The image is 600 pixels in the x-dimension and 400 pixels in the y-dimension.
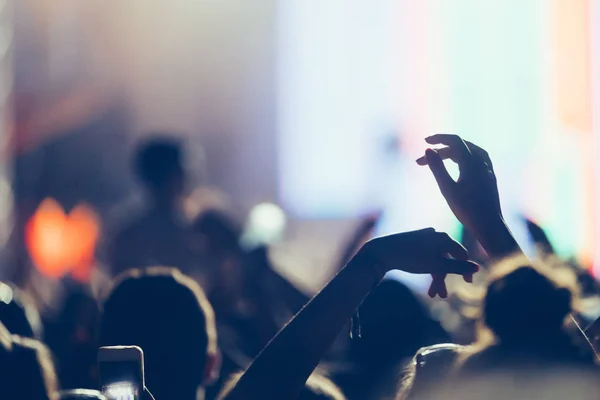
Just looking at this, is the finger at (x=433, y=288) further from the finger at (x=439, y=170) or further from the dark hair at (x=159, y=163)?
the dark hair at (x=159, y=163)

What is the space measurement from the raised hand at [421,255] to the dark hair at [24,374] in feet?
1.71

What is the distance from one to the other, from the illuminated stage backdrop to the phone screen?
447 cm

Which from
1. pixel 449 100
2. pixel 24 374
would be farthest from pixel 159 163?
pixel 449 100

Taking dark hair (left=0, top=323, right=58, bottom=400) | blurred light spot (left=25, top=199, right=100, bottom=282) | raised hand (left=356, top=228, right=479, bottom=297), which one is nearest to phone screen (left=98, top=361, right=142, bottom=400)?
dark hair (left=0, top=323, right=58, bottom=400)

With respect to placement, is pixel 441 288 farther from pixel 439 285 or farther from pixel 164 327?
pixel 164 327

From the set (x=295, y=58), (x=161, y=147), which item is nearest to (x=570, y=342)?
(x=161, y=147)

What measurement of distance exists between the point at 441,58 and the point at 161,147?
3.43 m

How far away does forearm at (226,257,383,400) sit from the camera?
136cm

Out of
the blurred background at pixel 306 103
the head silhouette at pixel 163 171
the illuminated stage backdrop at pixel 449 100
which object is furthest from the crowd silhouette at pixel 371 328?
the illuminated stage backdrop at pixel 449 100

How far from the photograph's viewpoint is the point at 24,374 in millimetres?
1456

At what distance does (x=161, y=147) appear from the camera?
15.2 feet

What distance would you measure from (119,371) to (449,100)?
6.16 metres

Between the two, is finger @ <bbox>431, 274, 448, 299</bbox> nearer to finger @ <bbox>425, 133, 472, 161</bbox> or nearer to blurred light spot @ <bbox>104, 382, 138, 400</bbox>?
finger @ <bbox>425, 133, 472, 161</bbox>

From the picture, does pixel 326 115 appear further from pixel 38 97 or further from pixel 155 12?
pixel 38 97
